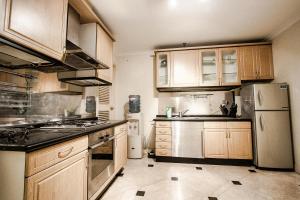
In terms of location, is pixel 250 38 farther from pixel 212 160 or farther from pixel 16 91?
pixel 16 91

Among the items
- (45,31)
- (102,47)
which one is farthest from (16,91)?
(102,47)

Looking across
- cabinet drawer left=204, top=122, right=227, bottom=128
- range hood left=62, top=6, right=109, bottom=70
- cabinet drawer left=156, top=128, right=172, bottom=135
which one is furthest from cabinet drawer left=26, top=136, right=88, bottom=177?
cabinet drawer left=204, top=122, right=227, bottom=128

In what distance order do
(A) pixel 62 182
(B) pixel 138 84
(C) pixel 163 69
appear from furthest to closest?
(B) pixel 138 84
(C) pixel 163 69
(A) pixel 62 182

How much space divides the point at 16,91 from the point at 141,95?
266 centimetres

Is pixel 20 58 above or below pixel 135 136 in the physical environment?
above

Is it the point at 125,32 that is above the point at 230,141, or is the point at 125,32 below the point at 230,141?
above

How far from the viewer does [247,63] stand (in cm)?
325

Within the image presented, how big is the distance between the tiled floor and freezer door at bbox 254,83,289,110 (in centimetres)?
111

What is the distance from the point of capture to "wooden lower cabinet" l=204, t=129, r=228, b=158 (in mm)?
2986

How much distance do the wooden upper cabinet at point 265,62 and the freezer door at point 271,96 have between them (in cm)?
50

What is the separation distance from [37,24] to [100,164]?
151 cm

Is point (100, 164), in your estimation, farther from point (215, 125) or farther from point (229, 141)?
point (229, 141)

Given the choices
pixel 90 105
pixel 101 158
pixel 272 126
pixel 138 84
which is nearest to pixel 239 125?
pixel 272 126

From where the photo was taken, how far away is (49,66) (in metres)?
1.73
